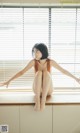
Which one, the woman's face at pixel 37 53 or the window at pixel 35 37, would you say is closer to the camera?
the woman's face at pixel 37 53

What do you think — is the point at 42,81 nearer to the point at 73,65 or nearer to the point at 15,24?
the point at 73,65

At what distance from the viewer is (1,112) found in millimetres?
1860

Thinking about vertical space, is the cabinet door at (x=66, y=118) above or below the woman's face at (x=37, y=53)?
below

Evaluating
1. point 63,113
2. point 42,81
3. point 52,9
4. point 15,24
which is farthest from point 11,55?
point 63,113

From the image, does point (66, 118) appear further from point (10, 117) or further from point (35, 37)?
point (35, 37)

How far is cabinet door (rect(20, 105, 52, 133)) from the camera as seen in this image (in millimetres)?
1853

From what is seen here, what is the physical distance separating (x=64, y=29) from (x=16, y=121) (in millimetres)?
1005

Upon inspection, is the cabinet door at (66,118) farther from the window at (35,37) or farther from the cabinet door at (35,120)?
the window at (35,37)

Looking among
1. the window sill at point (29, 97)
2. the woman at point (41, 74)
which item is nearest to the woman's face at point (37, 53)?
the woman at point (41, 74)

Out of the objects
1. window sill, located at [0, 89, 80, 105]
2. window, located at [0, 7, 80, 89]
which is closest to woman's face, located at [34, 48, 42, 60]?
window, located at [0, 7, 80, 89]

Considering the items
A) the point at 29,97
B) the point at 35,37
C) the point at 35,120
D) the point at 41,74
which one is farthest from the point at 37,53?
the point at 35,120

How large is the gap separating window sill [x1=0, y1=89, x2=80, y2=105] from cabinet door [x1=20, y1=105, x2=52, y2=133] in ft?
0.21

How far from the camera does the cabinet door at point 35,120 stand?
1.85 meters

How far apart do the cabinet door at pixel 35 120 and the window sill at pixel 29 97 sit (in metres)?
0.06
